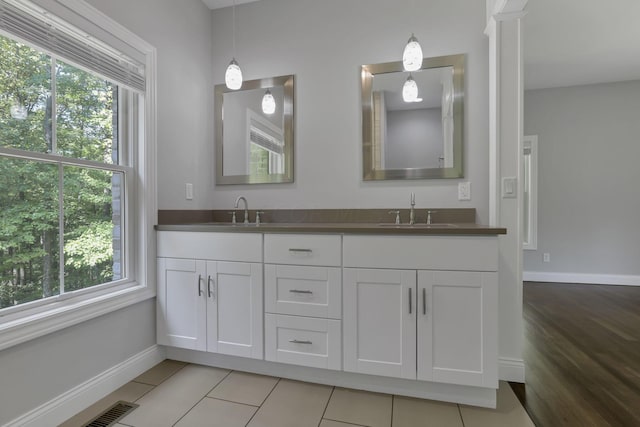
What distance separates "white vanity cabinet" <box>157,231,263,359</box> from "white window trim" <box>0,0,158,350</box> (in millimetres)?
98

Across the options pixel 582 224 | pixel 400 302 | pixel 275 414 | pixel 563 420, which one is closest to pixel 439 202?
pixel 400 302

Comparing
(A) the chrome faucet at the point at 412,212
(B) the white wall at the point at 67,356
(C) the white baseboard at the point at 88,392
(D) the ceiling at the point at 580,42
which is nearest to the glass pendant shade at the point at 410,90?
(A) the chrome faucet at the point at 412,212

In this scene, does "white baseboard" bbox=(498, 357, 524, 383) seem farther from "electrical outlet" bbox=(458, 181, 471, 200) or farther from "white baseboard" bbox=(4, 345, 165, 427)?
"white baseboard" bbox=(4, 345, 165, 427)

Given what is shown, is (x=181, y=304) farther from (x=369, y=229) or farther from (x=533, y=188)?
(x=533, y=188)

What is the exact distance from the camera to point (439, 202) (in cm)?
219

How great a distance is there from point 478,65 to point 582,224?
334 cm

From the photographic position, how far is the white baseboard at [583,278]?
4023mm

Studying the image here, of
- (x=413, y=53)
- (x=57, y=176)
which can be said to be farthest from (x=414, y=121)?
(x=57, y=176)

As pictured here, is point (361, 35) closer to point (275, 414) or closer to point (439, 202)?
point (439, 202)

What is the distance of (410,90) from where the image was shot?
2211 millimetres

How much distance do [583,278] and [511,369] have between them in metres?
3.25

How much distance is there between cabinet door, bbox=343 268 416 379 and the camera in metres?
1.63

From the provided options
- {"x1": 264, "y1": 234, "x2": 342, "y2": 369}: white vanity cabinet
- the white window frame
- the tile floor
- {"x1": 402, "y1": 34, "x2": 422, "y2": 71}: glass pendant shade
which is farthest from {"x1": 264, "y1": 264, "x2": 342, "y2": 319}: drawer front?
the white window frame

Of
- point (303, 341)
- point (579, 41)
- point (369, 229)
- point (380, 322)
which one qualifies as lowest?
point (303, 341)
